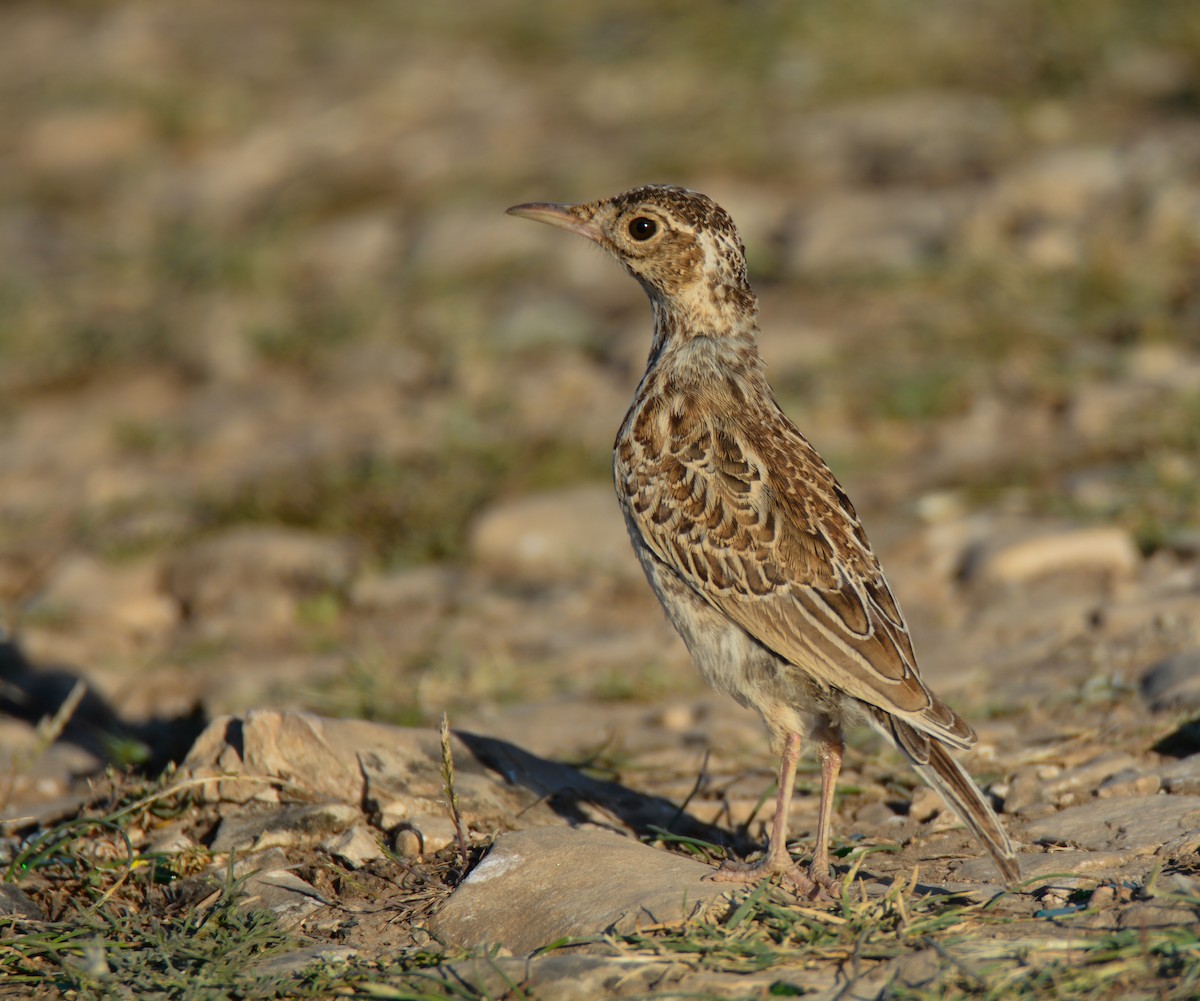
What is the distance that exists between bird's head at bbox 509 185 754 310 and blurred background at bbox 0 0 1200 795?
179cm

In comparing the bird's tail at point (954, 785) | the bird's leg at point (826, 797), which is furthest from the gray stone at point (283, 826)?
the bird's tail at point (954, 785)

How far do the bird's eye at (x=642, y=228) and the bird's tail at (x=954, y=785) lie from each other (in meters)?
2.09

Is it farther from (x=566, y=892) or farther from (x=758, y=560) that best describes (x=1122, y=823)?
(x=566, y=892)

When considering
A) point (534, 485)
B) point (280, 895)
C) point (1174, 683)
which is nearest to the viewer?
point (280, 895)

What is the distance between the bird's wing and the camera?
15.3 ft

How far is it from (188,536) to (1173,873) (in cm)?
582

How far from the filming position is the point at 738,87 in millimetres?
13398

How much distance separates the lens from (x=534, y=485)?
29.0 ft

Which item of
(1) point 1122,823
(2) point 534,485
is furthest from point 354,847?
(2) point 534,485

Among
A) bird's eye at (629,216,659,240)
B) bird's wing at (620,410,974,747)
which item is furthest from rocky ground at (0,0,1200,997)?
bird's eye at (629,216,659,240)

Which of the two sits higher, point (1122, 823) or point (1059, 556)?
point (1059, 556)

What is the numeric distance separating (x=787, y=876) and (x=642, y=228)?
8.25ft

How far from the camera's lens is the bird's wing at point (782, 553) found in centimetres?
467

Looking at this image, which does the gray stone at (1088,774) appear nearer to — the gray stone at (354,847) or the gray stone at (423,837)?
the gray stone at (423,837)
